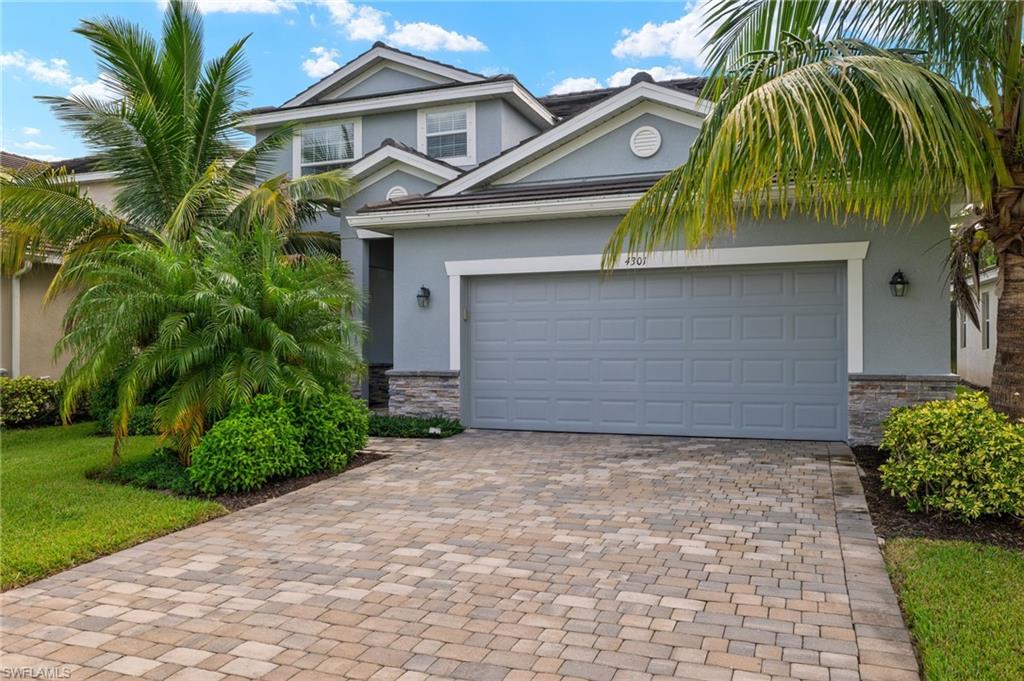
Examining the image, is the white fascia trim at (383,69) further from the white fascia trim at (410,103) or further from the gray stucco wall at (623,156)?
the gray stucco wall at (623,156)

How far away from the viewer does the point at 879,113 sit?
5.86 meters

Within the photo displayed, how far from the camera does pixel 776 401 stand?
10219 millimetres

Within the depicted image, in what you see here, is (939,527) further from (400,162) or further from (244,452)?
(400,162)

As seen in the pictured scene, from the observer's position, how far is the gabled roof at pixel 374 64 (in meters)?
15.6

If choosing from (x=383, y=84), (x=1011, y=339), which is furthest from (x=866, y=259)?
(x=383, y=84)

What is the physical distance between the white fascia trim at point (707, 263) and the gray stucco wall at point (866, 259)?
0.09 metres

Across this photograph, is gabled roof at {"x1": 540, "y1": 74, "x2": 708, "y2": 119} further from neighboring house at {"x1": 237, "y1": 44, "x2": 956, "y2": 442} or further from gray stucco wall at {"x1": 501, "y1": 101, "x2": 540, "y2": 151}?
neighboring house at {"x1": 237, "y1": 44, "x2": 956, "y2": 442}

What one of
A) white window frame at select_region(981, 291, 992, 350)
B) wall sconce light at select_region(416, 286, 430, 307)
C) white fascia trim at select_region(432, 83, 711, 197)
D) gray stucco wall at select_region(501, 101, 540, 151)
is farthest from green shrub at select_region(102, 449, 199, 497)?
white window frame at select_region(981, 291, 992, 350)

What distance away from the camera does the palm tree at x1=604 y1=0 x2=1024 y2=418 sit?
18.0 feet

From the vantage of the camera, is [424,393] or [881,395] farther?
[424,393]

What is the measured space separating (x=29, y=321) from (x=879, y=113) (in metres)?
14.6

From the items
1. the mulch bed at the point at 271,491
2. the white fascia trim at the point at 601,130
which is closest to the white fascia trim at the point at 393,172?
the white fascia trim at the point at 601,130

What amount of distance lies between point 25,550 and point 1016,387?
8.16m

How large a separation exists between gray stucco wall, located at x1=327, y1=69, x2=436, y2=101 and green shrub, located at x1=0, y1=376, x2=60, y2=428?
841 cm
